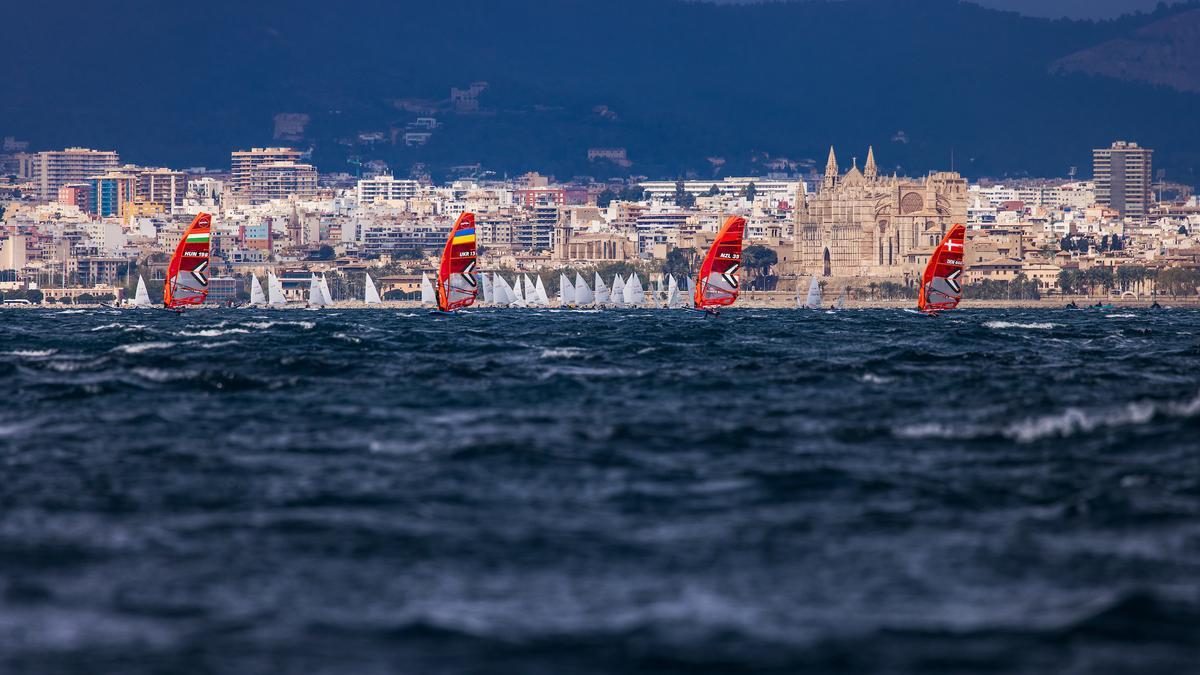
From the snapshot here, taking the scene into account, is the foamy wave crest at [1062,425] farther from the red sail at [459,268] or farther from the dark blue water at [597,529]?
the red sail at [459,268]

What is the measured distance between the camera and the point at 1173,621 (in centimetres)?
2247

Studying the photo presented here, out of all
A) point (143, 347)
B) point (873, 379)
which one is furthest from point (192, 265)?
point (873, 379)

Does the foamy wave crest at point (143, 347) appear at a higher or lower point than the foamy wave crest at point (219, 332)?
higher

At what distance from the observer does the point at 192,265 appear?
481 ft

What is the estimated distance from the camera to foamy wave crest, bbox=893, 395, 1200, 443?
3756 centimetres

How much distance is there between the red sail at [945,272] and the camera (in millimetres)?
168125

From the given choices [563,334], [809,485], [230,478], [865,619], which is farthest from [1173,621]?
[563,334]

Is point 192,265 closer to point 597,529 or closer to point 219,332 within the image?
point 219,332

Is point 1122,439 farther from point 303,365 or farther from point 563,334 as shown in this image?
point 563,334

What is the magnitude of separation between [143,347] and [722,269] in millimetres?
91498

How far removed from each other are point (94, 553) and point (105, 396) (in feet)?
68.7

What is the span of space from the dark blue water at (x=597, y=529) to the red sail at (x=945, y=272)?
11991cm

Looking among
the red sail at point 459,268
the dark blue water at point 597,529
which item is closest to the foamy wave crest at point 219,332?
the dark blue water at point 597,529

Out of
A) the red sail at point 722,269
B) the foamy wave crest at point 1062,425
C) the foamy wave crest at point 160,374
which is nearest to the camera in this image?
the foamy wave crest at point 1062,425
